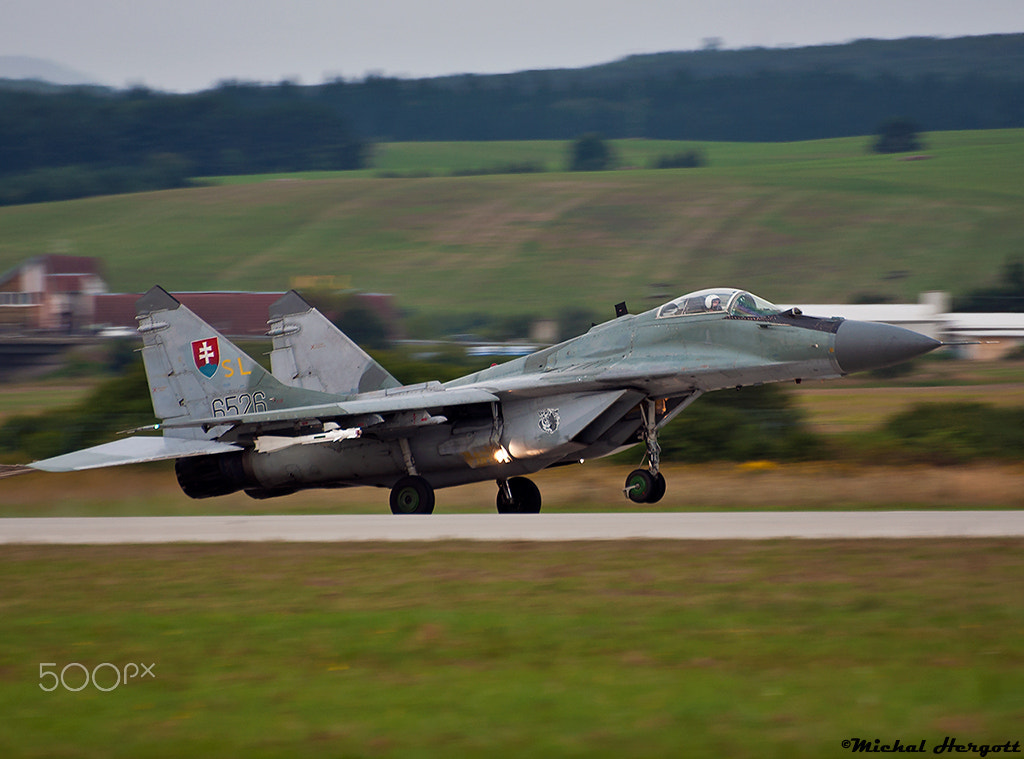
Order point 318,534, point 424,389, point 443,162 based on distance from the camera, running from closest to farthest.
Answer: point 318,534 < point 424,389 < point 443,162

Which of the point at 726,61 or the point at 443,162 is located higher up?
the point at 726,61

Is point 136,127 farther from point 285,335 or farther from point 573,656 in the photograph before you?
point 573,656

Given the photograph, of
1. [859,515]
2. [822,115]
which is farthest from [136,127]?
[859,515]

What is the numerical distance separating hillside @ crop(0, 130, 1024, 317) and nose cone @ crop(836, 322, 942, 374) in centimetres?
3489

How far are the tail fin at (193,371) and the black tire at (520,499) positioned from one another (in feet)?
11.8

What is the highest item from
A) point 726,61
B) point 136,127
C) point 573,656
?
point 726,61

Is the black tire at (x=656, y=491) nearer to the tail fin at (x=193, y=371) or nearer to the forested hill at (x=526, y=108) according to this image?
the tail fin at (x=193, y=371)

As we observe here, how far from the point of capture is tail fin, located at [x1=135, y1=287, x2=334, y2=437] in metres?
18.1

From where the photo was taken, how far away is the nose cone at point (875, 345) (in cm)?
1495

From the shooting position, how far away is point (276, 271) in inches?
2564

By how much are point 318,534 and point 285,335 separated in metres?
6.60

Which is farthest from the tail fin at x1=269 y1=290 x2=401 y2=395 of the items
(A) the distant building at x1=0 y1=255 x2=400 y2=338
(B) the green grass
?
(A) the distant building at x1=0 y1=255 x2=400 y2=338

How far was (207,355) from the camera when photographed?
18.5 metres

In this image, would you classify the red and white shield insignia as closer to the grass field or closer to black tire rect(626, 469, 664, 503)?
the grass field
